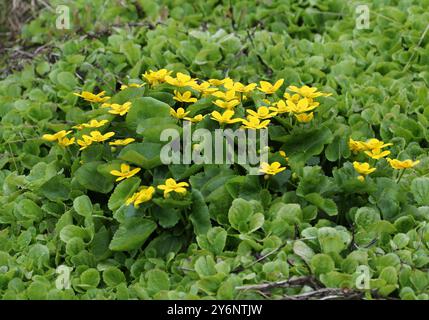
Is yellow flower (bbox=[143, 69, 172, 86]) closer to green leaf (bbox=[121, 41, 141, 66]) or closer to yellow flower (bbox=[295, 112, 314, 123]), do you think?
yellow flower (bbox=[295, 112, 314, 123])

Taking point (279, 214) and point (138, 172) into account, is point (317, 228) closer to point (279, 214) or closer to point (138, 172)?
point (279, 214)

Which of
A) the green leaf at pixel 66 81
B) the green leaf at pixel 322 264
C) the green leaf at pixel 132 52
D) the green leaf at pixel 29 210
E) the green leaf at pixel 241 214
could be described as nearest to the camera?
the green leaf at pixel 322 264

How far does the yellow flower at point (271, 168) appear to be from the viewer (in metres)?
2.71

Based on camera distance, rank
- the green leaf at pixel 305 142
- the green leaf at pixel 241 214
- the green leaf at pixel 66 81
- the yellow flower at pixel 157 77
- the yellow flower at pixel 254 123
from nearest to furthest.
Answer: the green leaf at pixel 241 214 < the yellow flower at pixel 254 123 < the green leaf at pixel 305 142 < the yellow flower at pixel 157 77 < the green leaf at pixel 66 81

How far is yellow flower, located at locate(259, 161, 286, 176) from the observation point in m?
2.71

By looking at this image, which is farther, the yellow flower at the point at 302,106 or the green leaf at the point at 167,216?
the yellow flower at the point at 302,106

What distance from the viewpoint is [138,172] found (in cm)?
289

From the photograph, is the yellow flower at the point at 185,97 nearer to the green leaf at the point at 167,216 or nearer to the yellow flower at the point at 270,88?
the yellow flower at the point at 270,88

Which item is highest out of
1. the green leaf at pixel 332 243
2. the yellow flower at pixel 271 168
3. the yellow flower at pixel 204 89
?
the yellow flower at pixel 204 89

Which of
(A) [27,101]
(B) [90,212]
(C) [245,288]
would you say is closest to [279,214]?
(C) [245,288]

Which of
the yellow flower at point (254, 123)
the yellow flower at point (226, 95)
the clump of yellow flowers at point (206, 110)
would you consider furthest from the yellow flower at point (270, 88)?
the yellow flower at point (254, 123)

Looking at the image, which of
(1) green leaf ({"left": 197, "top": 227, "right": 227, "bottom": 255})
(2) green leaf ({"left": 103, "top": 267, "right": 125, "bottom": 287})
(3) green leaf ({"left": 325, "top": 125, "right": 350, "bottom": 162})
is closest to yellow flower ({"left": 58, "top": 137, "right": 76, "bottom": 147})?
(2) green leaf ({"left": 103, "top": 267, "right": 125, "bottom": 287})

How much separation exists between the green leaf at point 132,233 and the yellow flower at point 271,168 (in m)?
0.41
